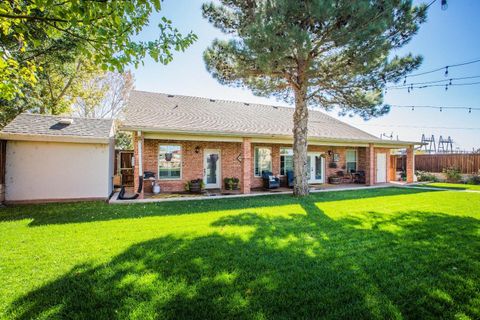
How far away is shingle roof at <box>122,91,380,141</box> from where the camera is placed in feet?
35.6

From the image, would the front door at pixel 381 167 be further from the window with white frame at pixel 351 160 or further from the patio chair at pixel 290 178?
the patio chair at pixel 290 178

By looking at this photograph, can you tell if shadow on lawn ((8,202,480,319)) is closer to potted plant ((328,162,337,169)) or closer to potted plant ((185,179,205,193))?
potted plant ((185,179,205,193))

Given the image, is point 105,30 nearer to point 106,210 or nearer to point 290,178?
point 106,210

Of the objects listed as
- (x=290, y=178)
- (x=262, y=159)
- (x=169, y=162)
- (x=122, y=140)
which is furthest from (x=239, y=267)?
(x=122, y=140)

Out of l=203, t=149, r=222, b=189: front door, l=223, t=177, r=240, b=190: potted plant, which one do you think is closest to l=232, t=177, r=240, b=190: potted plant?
l=223, t=177, r=240, b=190: potted plant

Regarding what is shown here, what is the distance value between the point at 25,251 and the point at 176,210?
3752 mm

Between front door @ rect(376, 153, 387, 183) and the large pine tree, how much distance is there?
7.73 m

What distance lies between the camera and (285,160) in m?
14.2

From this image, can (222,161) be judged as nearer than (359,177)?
Yes

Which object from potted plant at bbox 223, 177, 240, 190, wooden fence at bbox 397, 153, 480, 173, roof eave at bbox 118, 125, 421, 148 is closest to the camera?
roof eave at bbox 118, 125, 421, 148

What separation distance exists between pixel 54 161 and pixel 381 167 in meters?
18.8

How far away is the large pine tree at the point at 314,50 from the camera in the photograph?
24.9 feet

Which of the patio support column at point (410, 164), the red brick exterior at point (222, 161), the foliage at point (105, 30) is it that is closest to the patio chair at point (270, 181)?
the red brick exterior at point (222, 161)

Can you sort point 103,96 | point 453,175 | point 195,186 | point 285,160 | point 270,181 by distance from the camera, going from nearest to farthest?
point 195,186, point 270,181, point 285,160, point 453,175, point 103,96
